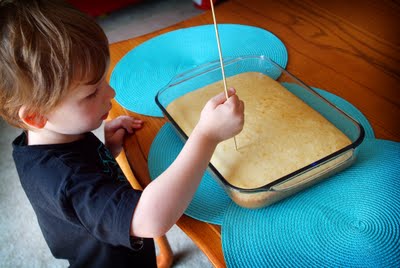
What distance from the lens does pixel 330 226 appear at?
0.51m

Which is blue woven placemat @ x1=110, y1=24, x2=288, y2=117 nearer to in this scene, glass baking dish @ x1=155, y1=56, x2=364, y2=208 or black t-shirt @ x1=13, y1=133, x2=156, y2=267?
glass baking dish @ x1=155, y1=56, x2=364, y2=208

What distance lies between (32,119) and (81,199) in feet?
0.47

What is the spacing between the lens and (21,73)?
1.63ft

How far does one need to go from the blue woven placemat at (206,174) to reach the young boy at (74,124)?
0.04 meters

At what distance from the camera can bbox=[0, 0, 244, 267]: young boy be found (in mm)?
502

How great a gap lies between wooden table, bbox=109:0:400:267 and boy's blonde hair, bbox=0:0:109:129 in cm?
19

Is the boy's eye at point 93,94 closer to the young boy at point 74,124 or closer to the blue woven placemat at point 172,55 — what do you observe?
the young boy at point 74,124

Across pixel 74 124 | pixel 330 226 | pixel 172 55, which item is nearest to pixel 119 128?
pixel 74 124

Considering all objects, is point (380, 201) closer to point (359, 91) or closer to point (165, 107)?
point (359, 91)

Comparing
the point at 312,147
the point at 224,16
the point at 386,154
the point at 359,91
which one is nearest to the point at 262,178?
the point at 312,147

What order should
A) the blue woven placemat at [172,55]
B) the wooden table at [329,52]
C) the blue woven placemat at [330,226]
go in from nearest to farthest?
1. the blue woven placemat at [330,226]
2. the wooden table at [329,52]
3. the blue woven placemat at [172,55]

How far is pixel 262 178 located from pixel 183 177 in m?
0.11

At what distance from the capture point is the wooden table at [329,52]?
25.5 inches

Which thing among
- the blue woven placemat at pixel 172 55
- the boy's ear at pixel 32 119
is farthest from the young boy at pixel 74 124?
the blue woven placemat at pixel 172 55
